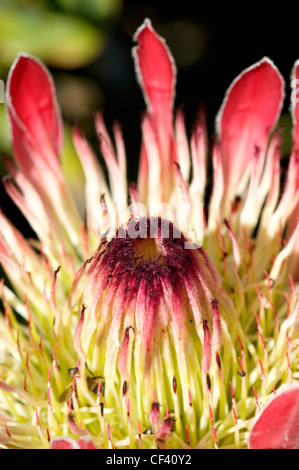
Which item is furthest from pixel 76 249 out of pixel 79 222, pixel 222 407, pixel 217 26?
pixel 217 26

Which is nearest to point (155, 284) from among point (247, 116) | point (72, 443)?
point (72, 443)

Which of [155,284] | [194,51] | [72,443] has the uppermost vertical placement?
[194,51]

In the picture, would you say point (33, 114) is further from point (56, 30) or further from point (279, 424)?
point (279, 424)

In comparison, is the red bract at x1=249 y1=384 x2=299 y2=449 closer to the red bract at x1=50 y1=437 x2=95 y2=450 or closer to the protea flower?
the protea flower

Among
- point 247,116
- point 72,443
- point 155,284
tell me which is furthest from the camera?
point 247,116

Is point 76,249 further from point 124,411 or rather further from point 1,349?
point 124,411

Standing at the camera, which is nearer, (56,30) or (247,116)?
(247,116)

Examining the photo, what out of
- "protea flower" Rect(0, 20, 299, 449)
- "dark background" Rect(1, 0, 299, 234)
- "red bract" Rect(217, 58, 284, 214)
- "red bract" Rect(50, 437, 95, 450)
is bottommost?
"red bract" Rect(50, 437, 95, 450)

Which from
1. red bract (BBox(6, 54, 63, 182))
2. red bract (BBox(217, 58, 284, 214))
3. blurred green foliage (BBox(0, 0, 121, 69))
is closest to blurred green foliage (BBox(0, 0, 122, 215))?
blurred green foliage (BBox(0, 0, 121, 69))
